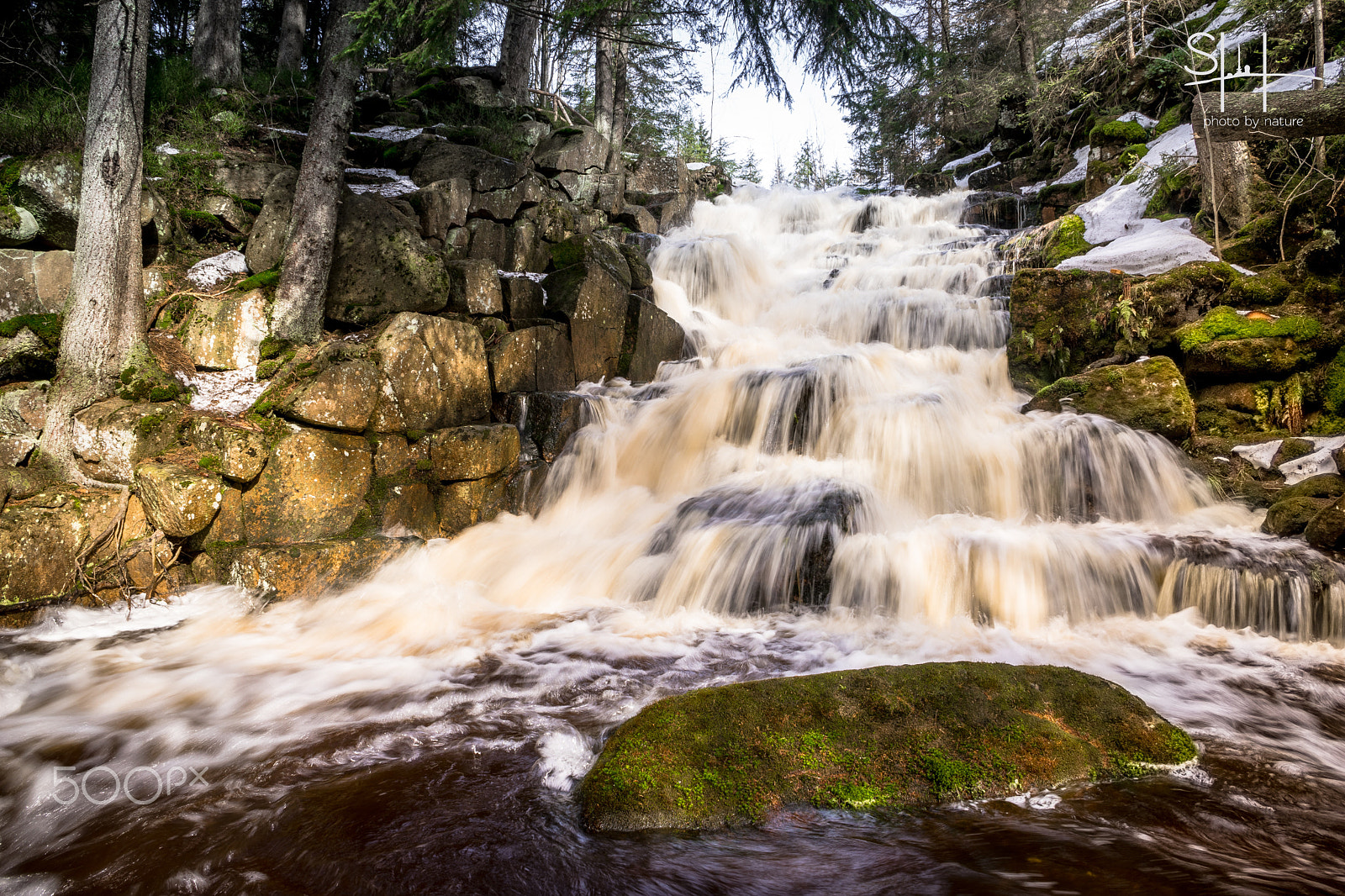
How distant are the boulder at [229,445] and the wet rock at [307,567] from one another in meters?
0.71

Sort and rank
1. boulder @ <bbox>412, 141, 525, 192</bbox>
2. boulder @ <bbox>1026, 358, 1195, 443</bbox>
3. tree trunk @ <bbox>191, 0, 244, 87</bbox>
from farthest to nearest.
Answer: tree trunk @ <bbox>191, 0, 244, 87</bbox>, boulder @ <bbox>412, 141, 525, 192</bbox>, boulder @ <bbox>1026, 358, 1195, 443</bbox>

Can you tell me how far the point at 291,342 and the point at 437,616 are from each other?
3717 millimetres

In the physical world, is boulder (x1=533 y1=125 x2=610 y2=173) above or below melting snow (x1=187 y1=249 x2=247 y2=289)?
above

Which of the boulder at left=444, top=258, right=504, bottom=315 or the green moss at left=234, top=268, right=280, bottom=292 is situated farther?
the boulder at left=444, top=258, right=504, bottom=315

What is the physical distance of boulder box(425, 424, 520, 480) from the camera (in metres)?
7.04

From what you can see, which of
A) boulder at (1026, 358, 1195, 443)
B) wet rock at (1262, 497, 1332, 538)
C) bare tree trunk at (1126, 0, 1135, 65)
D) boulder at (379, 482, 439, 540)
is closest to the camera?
wet rock at (1262, 497, 1332, 538)

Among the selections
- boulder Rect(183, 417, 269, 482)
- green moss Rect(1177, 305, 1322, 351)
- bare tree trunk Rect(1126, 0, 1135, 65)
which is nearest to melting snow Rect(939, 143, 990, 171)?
bare tree trunk Rect(1126, 0, 1135, 65)

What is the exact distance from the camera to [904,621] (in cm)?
525

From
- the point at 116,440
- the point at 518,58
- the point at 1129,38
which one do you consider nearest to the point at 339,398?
the point at 116,440

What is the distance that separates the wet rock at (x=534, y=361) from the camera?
26.3ft

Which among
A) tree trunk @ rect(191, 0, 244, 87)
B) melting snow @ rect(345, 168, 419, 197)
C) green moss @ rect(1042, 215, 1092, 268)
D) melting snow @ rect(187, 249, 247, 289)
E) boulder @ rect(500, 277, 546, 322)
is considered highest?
tree trunk @ rect(191, 0, 244, 87)

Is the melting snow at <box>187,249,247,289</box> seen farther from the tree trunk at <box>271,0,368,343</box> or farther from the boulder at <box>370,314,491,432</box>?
the boulder at <box>370,314,491,432</box>

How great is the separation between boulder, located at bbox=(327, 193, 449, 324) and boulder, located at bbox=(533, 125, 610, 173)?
662cm

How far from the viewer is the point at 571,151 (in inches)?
545
